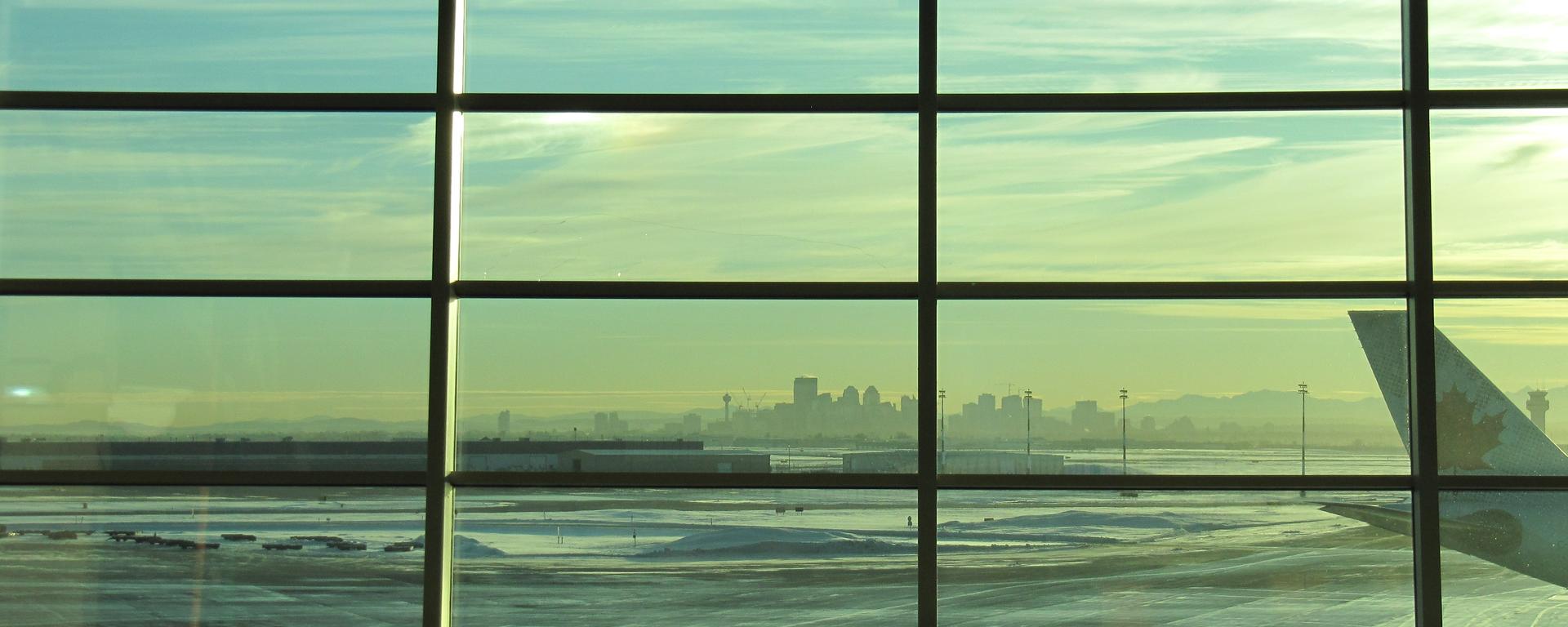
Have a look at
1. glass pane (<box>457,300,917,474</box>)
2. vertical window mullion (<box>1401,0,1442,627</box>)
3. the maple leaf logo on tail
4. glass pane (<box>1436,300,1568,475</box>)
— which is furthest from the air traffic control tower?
glass pane (<box>457,300,917,474</box>)

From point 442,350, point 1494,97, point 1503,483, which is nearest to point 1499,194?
point 1494,97

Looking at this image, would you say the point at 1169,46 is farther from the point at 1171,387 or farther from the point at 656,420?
the point at 656,420

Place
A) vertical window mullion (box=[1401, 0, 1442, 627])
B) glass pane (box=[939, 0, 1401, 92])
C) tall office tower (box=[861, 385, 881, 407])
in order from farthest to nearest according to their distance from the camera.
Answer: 1. glass pane (box=[939, 0, 1401, 92])
2. tall office tower (box=[861, 385, 881, 407])
3. vertical window mullion (box=[1401, 0, 1442, 627])

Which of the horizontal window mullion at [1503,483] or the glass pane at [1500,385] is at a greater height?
the glass pane at [1500,385]

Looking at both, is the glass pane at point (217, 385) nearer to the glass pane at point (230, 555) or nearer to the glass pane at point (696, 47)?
the glass pane at point (230, 555)

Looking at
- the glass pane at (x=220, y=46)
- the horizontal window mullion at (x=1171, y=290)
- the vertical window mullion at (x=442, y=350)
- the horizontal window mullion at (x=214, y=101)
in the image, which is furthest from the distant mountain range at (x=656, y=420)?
the glass pane at (x=220, y=46)

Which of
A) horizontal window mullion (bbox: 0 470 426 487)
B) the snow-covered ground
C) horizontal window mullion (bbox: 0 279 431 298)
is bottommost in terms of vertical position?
the snow-covered ground

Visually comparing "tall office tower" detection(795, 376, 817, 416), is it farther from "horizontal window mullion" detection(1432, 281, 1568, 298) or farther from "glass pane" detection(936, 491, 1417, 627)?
"horizontal window mullion" detection(1432, 281, 1568, 298)
